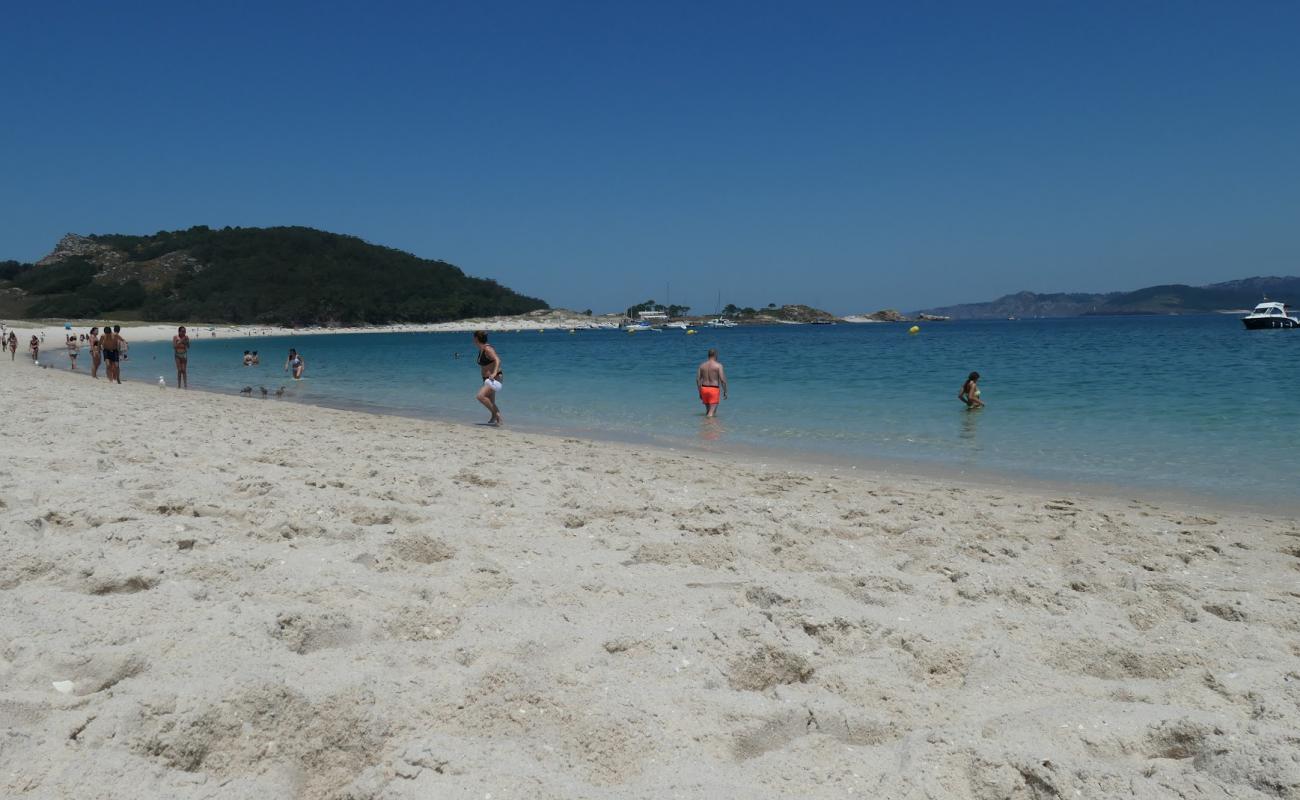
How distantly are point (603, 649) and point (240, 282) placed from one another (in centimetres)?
12929

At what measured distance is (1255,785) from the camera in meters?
2.44

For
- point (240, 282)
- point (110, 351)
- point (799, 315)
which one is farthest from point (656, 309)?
point (110, 351)

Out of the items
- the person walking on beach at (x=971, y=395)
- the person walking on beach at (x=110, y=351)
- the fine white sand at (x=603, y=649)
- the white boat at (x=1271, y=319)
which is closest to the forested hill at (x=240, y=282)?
the person walking on beach at (x=110, y=351)

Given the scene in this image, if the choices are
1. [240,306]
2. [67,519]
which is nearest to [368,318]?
[240,306]

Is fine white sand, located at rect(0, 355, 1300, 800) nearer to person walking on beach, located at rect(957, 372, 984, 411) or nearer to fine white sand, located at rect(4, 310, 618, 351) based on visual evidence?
person walking on beach, located at rect(957, 372, 984, 411)

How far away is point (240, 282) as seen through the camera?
11688 centimetres

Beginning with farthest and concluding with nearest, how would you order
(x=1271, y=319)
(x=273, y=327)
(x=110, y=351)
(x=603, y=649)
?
1. (x=273, y=327)
2. (x=1271, y=319)
3. (x=110, y=351)
4. (x=603, y=649)

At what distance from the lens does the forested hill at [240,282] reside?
107000mm

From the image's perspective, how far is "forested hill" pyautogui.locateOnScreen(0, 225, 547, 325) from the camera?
10700 cm

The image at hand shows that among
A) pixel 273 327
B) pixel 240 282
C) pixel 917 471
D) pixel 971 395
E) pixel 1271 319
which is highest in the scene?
pixel 240 282

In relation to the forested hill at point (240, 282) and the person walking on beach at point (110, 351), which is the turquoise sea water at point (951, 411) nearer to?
the person walking on beach at point (110, 351)

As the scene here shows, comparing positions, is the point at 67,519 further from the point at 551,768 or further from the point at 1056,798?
the point at 1056,798

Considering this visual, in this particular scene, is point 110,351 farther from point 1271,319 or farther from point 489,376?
point 1271,319

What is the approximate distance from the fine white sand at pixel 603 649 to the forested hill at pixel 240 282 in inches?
4494
